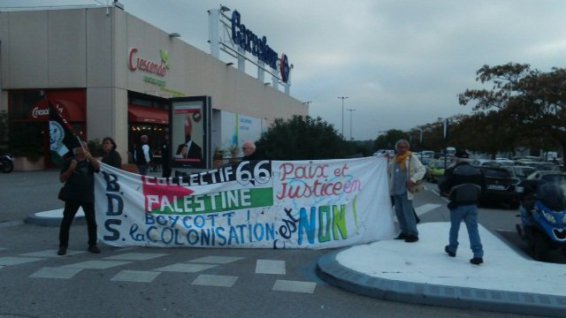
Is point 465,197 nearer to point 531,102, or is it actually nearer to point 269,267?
point 269,267

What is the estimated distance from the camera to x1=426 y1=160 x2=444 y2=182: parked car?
31094 millimetres

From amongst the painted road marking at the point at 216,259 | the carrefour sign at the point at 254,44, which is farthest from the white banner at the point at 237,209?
the carrefour sign at the point at 254,44

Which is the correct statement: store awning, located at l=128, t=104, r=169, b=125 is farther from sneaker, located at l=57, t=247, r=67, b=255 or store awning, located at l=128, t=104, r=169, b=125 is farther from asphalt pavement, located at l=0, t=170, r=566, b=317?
asphalt pavement, located at l=0, t=170, r=566, b=317

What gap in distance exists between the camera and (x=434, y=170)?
105ft

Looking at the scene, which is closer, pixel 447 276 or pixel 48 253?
pixel 447 276

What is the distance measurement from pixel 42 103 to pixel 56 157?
20.2 meters

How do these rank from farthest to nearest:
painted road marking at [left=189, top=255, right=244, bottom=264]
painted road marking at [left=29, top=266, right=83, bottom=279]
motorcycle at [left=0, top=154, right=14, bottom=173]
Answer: motorcycle at [left=0, top=154, right=14, bottom=173] → painted road marking at [left=189, top=255, right=244, bottom=264] → painted road marking at [left=29, top=266, right=83, bottom=279]

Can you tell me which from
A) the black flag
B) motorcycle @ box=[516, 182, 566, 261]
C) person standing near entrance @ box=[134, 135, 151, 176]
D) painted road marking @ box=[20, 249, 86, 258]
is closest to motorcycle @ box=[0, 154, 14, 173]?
person standing near entrance @ box=[134, 135, 151, 176]

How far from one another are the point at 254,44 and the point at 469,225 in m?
44.4

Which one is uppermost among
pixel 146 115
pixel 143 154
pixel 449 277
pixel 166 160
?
pixel 146 115

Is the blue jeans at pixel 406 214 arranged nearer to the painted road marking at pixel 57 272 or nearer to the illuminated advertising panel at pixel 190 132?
the painted road marking at pixel 57 272

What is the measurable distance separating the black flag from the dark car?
Answer: 13156mm

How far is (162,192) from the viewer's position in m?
9.00

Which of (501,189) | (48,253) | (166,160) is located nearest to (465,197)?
(48,253)
